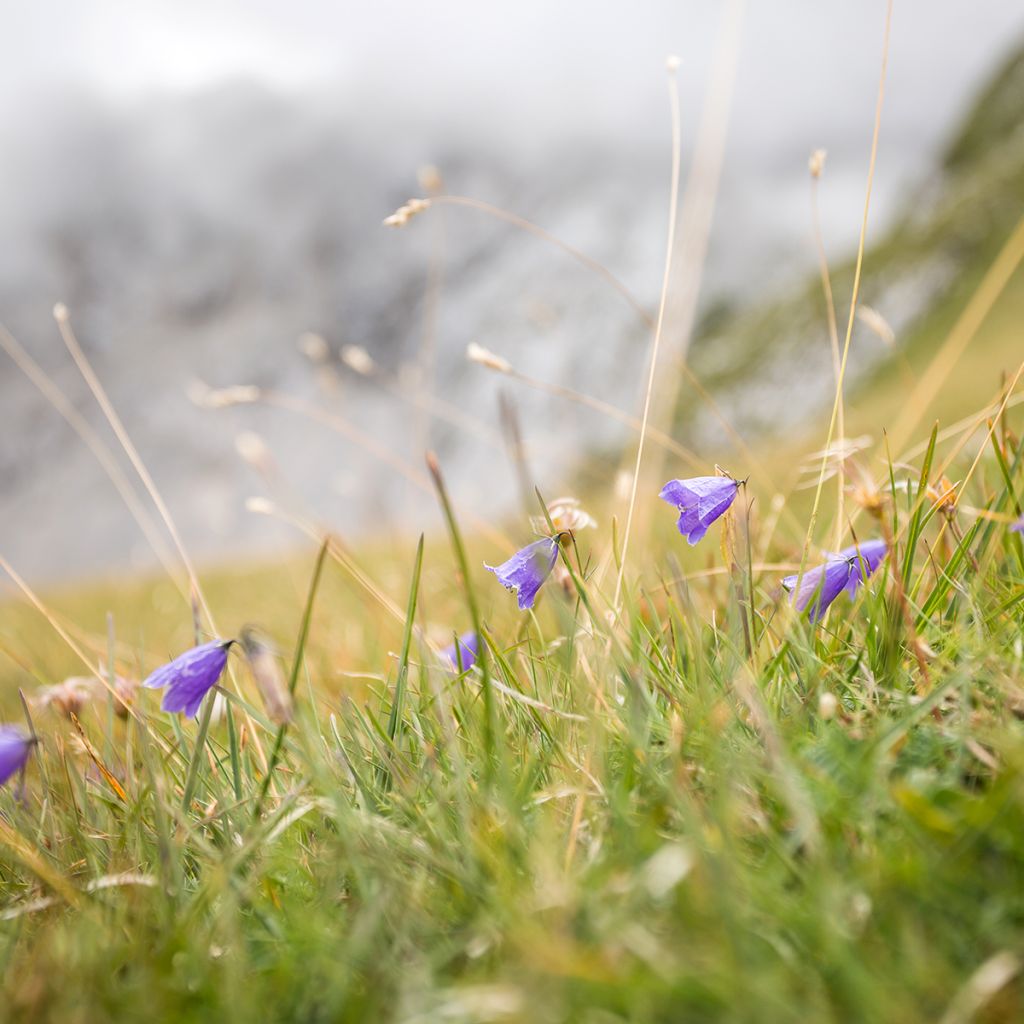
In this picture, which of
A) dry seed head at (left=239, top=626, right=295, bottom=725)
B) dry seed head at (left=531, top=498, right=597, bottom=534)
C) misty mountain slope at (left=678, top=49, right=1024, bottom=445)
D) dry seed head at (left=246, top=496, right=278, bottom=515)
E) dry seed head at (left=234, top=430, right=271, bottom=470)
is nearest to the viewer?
dry seed head at (left=239, top=626, right=295, bottom=725)

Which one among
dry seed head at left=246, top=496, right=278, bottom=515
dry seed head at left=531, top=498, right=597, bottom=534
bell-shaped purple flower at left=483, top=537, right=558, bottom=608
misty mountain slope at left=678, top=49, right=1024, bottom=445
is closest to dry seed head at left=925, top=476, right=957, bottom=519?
dry seed head at left=531, top=498, right=597, bottom=534

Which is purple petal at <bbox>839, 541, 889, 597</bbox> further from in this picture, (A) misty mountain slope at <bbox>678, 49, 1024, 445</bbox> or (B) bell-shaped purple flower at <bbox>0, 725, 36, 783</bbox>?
(A) misty mountain slope at <bbox>678, 49, 1024, 445</bbox>

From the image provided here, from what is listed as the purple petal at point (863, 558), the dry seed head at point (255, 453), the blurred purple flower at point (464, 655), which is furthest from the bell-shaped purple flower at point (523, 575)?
the dry seed head at point (255, 453)

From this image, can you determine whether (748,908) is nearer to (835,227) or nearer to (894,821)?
(894,821)

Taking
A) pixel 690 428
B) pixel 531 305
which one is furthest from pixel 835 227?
pixel 531 305

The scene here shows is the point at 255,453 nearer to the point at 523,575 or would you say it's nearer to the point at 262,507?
the point at 262,507

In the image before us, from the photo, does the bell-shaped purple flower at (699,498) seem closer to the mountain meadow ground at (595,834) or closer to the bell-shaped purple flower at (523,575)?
the mountain meadow ground at (595,834)
